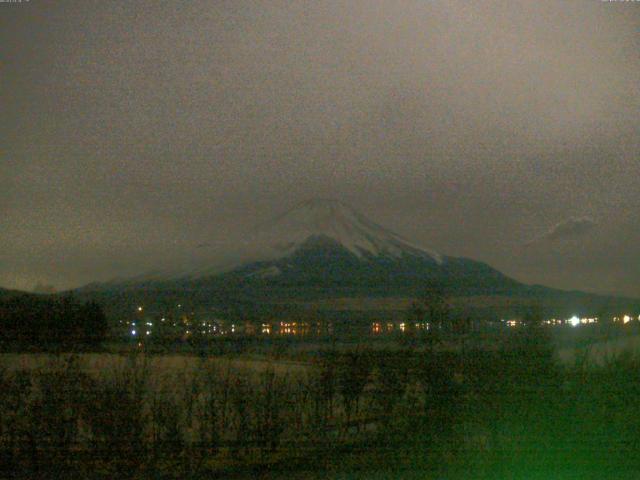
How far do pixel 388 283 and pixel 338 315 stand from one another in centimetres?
100

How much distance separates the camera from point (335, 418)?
6.85 m

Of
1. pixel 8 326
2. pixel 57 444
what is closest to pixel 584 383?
pixel 57 444

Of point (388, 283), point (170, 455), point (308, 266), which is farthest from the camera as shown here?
point (308, 266)

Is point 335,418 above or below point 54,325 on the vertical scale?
below

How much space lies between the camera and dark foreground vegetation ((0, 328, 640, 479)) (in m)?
6.42

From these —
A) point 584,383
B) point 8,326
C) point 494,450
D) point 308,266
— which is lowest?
point 494,450

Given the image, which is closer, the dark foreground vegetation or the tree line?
the dark foreground vegetation

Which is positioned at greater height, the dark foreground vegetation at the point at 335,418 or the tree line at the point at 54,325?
the tree line at the point at 54,325

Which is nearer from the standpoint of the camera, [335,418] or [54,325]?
[54,325]

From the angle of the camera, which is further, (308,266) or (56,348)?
(308,266)

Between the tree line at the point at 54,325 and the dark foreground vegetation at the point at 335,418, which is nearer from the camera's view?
the dark foreground vegetation at the point at 335,418

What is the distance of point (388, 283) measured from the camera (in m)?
7.67

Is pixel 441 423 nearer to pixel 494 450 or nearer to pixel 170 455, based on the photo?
pixel 494 450

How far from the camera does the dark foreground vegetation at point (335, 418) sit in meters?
6.42
